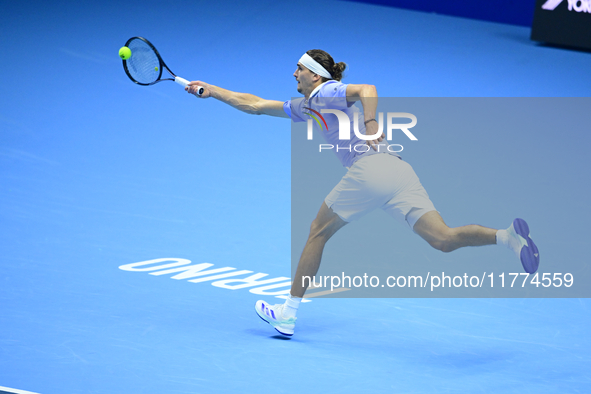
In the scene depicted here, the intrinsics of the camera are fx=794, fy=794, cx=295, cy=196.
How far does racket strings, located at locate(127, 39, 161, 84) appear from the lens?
6.22 metres

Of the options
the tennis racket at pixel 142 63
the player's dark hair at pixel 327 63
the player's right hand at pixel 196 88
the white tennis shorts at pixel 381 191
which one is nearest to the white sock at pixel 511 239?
the white tennis shorts at pixel 381 191

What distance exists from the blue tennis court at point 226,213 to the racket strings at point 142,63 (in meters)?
1.46

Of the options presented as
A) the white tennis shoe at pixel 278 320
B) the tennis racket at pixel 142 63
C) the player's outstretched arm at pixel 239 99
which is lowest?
the white tennis shoe at pixel 278 320

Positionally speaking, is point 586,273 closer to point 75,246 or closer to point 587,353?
point 587,353

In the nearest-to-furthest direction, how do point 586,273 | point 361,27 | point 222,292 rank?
point 222,292
point 586,273
point 361,27

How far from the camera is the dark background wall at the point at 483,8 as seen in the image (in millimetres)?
15359

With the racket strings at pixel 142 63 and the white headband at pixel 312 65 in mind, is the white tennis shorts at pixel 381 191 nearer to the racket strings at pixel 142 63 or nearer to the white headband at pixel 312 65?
the white headband at pixel 312 65

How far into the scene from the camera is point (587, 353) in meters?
→ 5.08

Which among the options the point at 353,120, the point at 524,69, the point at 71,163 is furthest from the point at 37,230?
the point at 524,69

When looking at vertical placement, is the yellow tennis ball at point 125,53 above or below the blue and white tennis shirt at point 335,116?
above

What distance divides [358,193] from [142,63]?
2.30 meters

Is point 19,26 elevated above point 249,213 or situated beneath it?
elevated above

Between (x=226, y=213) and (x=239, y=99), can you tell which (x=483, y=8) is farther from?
(x=239, y=99)

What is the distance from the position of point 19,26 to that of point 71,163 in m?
5.49
